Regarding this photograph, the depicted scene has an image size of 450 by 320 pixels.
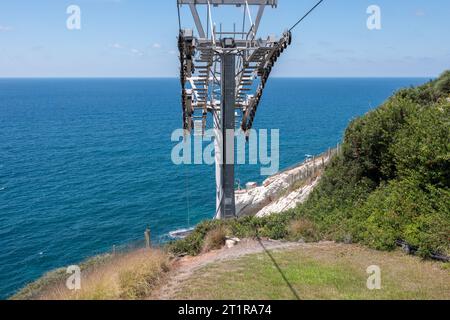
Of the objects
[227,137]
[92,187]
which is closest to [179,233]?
[92,187]

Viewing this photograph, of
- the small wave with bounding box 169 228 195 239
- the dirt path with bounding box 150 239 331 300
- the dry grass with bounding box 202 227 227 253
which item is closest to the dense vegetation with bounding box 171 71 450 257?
the dry grass with bounding box 202 227 227 253

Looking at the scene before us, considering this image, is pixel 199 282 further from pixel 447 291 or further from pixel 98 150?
pixel 98 150

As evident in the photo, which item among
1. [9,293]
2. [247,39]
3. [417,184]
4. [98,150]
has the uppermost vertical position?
[247,39]

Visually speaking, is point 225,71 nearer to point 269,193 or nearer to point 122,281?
point 122,281

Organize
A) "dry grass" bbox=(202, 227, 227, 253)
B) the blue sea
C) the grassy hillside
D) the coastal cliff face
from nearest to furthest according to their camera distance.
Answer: the grassy hillside, "dry grass" bbox=(202, 227, 227, 253), the coastal cliff face, the blue sea

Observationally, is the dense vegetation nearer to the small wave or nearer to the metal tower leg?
the metal tower leg

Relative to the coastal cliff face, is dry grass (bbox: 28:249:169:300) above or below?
above
